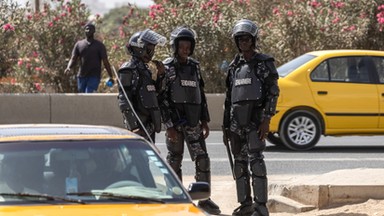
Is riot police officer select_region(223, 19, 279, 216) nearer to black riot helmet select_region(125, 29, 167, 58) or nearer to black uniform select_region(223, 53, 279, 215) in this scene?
black uniform select_region(223, 53, 279, 215)

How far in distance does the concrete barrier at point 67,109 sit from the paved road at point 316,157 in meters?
1.65

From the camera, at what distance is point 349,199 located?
34.5ft

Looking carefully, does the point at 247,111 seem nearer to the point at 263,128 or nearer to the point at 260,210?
the point at 263,128

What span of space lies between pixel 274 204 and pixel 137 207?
4611mm

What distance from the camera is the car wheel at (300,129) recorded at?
16234 millimetres

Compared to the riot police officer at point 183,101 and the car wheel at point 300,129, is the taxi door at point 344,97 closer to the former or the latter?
the car wheel at point 300,129

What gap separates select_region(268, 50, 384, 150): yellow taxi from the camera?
16.2 m

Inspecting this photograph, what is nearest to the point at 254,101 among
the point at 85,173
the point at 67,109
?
the point at 85,173

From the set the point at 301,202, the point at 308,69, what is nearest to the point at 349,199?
the point at 301,202

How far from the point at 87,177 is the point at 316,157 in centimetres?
903

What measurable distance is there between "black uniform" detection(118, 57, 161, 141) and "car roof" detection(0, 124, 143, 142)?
91.7 inches

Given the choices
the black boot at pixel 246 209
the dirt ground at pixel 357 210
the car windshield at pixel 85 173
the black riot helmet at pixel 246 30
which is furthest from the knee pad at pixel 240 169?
the car windshield at pixel 85 173

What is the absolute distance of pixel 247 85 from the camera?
9789 millimetres

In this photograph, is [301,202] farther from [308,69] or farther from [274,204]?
[308,69]
